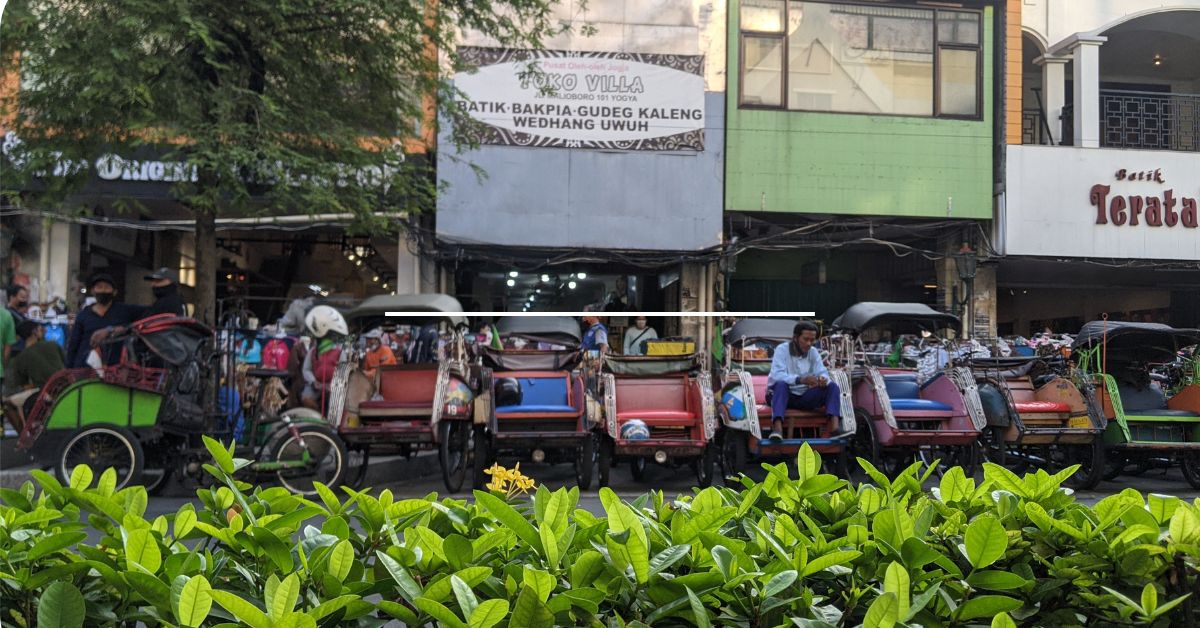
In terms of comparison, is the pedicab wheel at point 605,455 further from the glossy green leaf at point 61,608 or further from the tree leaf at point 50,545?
the glossy green leaf at point 61,608

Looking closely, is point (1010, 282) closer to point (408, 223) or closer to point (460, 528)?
point (408, 223)

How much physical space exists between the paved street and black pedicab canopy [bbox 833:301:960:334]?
7.38 feet

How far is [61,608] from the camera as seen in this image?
1389 mm

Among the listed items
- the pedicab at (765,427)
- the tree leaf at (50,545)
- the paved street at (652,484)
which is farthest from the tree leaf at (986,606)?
the pedicab at (765,427)

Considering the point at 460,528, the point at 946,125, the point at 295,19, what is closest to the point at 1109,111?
the point at 946,125

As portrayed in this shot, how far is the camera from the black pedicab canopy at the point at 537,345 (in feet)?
31.2

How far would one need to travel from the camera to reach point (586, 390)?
29.5 feet

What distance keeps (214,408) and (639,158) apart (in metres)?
8.72

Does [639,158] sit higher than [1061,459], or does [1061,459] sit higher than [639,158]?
[639,158]

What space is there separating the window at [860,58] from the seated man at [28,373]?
34.5 feet

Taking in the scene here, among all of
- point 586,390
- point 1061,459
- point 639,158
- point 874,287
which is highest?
point 639,158

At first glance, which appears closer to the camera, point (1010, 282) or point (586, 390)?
point (586, 390)

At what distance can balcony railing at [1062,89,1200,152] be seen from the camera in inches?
520

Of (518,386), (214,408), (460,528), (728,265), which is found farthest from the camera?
(728,265)
